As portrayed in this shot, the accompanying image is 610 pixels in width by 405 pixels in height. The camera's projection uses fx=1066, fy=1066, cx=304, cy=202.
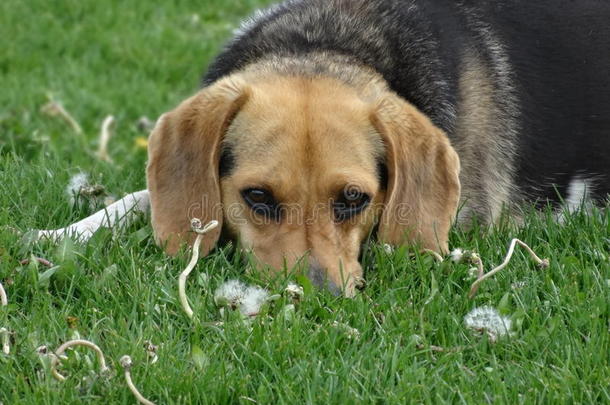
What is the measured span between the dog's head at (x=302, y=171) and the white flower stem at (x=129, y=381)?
933mm

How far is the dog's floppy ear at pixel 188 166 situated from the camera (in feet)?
14.7

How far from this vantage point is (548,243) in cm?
466

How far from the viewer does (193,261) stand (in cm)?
412

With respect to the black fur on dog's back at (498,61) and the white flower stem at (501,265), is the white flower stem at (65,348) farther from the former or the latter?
the black fur on dog's back at (498,61)

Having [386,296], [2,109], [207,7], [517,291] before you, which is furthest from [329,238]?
[207,7]

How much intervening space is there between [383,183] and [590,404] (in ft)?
4.96

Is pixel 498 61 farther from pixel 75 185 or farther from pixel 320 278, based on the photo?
pixel 75 185

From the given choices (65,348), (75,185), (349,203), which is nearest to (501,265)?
(349,203)

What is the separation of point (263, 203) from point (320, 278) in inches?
16.3

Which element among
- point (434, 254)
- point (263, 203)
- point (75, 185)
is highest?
point (263, 203)

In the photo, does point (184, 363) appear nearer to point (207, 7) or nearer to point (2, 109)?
point (2, 109)

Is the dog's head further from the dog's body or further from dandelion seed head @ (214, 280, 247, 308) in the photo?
dandelion seed head @ (214, 280, 247, 308)

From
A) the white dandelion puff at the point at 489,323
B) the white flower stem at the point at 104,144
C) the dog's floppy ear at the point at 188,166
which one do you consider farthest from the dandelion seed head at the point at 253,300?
the white flower stem at the point at 104,144

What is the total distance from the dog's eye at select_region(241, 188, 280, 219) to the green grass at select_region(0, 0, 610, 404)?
26 cm
